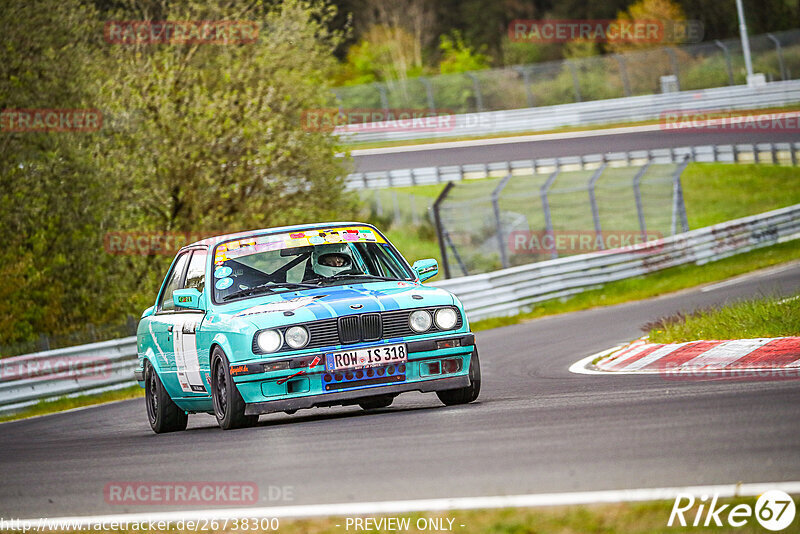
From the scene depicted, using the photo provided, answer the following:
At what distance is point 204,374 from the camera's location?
9500 millimetres

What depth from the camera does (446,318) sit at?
9.12 metres

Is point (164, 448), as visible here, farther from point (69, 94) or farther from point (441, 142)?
point (441, 142)

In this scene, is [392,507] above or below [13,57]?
below

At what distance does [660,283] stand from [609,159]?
41.7 feet

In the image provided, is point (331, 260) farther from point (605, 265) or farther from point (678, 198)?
point (678, 198)

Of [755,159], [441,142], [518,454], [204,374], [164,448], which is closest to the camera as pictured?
[518,454]

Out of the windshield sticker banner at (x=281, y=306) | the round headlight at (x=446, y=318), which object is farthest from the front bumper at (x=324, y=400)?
the windshield sticker banner at (x=281, y=306)

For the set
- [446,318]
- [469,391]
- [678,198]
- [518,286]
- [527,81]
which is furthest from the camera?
[527,81]

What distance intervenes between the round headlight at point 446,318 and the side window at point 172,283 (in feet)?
8.53

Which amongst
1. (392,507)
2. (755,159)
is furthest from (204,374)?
(755,159)

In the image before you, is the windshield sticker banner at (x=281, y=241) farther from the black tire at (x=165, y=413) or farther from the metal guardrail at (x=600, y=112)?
the metal guardrail at (x=600, y=112)

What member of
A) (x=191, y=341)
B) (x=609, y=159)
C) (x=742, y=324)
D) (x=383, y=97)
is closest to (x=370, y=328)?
(x=191, y=341)

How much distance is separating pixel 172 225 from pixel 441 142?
79.4 feet

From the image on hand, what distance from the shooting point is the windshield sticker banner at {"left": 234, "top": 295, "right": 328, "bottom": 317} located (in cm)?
891
